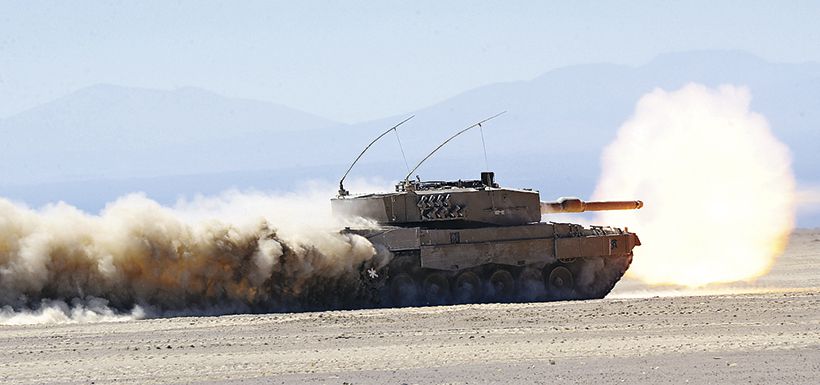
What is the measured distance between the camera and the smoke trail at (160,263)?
95.1 feet

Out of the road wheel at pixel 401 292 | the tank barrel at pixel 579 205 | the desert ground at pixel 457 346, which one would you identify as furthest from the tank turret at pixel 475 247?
the desert ground at pixel 457 346

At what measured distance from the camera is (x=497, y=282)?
32844 mm

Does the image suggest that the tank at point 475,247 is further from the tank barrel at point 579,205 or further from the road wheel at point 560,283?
the tank barrel at point 579,205

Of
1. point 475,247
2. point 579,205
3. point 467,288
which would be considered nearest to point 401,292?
point 467,288

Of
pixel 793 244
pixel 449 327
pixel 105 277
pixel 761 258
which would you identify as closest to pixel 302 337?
pixel 449 327

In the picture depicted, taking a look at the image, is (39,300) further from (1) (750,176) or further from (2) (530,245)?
(1) (750,176)

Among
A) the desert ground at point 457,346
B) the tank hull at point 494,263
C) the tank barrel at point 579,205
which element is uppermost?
the tank barrel at point 579,205

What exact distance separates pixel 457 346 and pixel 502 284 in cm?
1071

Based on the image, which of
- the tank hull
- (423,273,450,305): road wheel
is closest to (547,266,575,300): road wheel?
the tank hull

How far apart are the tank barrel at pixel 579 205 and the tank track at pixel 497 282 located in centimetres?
189

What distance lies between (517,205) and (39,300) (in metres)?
10.8

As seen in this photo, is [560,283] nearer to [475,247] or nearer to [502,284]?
[502,284]

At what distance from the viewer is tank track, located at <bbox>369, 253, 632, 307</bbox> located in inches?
1252

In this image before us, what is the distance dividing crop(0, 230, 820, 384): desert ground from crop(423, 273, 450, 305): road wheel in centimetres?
237
